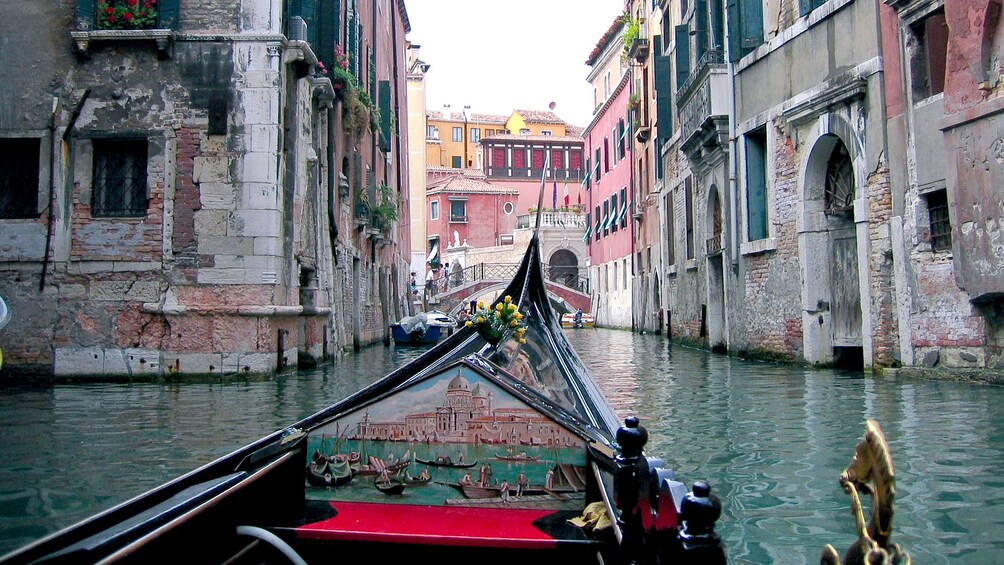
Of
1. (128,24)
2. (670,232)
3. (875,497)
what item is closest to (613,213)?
(670,232)

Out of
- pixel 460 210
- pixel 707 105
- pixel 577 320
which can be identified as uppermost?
pixel 460 210

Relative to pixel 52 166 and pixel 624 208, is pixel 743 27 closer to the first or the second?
pixel 52 166

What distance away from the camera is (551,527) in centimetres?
255

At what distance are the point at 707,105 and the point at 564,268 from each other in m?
22.6

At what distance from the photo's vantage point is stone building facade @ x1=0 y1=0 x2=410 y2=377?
8.21m

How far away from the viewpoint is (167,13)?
8375 mm

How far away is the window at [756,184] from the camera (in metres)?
10.8

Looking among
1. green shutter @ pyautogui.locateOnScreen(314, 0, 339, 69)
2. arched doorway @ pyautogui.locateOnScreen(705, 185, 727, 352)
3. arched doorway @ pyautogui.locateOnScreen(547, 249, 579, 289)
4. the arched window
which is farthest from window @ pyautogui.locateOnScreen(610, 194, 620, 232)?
the arched window

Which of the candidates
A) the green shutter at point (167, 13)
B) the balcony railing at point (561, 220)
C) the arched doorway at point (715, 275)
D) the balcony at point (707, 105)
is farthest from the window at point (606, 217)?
the green shutter at point (167, 13)

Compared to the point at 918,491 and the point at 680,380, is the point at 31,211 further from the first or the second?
the point at 918,491

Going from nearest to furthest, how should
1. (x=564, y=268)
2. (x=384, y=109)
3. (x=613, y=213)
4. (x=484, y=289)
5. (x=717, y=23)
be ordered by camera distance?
(x=717, y=23), (x=384, y=109), (x=613, y=213), (x=484, y=289), (x=564, y=268)

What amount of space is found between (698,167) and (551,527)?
461 inches

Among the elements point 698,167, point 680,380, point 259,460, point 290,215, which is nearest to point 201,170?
point 290,215

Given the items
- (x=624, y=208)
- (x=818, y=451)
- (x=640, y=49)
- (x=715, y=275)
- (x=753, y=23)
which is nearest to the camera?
(x=818, y=451)
